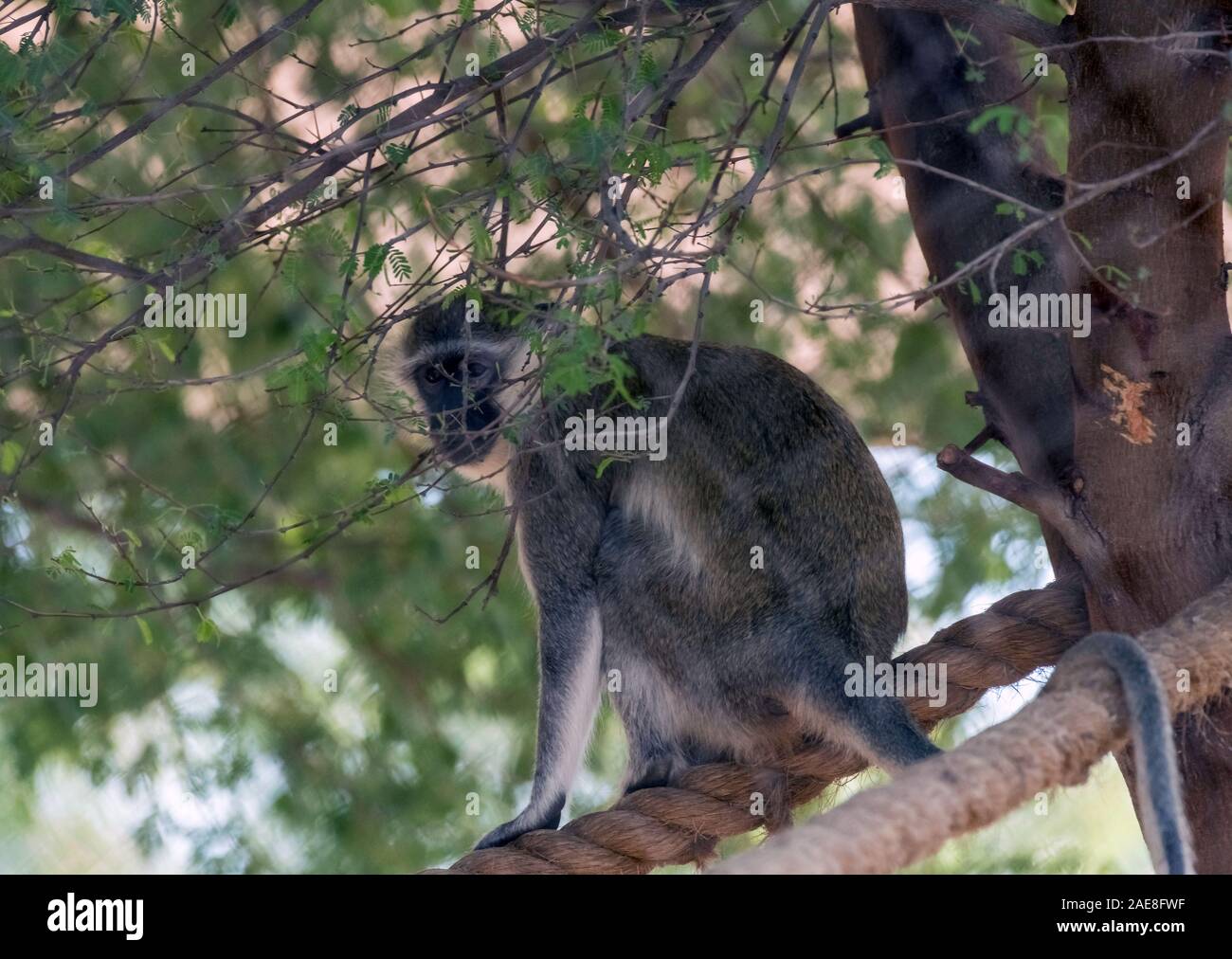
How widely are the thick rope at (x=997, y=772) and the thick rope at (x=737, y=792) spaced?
0.67m

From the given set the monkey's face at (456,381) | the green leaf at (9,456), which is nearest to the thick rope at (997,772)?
the monkey's face at (456,381)

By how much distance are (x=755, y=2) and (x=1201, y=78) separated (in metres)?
0.90

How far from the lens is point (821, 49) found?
5793mm

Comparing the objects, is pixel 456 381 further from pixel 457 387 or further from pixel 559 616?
pixel 559 616

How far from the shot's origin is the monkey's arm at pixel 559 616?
399 centimetres

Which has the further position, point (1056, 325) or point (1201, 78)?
point (1056, 325)

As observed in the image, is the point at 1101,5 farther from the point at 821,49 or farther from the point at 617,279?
the point at 821,49

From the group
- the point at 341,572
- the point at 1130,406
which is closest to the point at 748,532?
the point at 1130,406

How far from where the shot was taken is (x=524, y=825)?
390 cm

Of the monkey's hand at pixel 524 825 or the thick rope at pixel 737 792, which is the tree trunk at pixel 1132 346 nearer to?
the thick rope at pixel 737 792

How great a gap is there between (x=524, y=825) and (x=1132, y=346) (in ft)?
6.20
